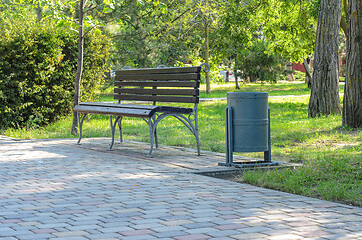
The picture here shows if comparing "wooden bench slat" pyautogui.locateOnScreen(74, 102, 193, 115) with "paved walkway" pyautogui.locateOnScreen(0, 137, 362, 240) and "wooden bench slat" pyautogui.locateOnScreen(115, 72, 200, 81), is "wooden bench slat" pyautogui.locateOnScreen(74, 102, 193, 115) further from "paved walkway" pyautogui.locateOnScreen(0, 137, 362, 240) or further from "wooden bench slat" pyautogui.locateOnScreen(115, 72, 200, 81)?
"paved walkway" pyautogui.locateOnScreen(0, 137, 362, 240)

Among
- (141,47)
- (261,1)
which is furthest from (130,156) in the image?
(141,47)

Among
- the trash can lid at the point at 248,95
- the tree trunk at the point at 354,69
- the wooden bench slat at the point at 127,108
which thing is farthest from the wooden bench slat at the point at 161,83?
the tree trunk at the point at 354,69

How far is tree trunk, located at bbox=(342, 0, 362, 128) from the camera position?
1046cm

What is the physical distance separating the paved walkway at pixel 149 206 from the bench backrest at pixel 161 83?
1241 millimetres

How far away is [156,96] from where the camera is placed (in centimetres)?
885

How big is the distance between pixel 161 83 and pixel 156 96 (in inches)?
10.2

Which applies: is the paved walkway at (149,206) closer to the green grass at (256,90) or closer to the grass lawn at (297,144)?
the grass lawn at (297,144)

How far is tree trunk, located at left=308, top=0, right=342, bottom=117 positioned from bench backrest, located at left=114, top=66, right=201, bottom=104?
581cm

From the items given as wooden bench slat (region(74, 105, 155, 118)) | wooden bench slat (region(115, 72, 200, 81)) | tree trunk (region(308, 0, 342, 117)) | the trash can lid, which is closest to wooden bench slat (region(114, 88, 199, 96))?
wooden bench slat (region(115, 72, 200, 81))

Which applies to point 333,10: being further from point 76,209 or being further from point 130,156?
point 76,209

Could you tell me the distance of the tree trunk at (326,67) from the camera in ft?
44.6

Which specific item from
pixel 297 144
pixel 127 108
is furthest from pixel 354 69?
pixel 127 108

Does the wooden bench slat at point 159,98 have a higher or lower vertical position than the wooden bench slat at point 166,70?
lower

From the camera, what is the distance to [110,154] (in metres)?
8.16
